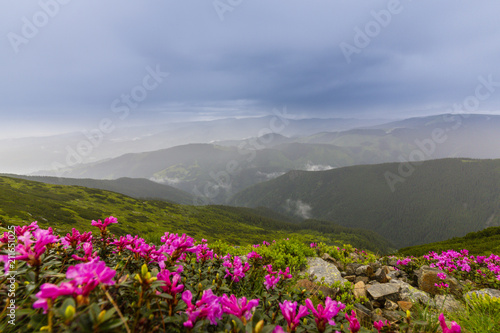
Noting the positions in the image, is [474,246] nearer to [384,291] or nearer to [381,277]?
[381,277]

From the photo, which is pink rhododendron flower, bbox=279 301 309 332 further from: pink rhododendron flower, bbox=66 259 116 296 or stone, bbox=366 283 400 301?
stone, bbox=366 283 400 301

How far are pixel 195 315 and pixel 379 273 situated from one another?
30.4ft

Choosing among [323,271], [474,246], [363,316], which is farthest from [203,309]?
[474,246]

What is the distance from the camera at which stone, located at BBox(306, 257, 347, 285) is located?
855 centimetres

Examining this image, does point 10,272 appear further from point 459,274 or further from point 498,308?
point 459,274

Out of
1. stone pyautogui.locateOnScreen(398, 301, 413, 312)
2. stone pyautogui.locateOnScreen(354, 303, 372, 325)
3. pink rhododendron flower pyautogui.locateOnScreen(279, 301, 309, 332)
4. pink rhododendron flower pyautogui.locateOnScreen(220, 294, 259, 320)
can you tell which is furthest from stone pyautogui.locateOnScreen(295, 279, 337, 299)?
pink rhododendron flower pyautogui.locateOnScreen(220, 294, 259, 320)

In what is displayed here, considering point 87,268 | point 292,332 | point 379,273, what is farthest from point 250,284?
point 379,273

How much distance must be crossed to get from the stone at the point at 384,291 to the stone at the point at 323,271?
3.78 feet

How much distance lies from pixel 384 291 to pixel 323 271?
2480 mm

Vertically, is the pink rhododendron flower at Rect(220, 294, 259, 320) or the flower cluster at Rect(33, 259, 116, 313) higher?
the flower cluster at Rect(33, 259, 116, 313)

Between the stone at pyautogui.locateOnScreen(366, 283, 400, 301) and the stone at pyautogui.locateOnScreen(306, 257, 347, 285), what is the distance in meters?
1.15

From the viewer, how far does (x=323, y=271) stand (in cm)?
925

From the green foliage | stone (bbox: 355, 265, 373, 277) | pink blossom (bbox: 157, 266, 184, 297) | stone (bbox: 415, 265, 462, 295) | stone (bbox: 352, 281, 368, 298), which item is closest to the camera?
pink blossom (bbox: 157, 266, 184, 297)

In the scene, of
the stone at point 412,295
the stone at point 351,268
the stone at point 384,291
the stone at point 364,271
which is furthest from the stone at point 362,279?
the stone at point 412,295
